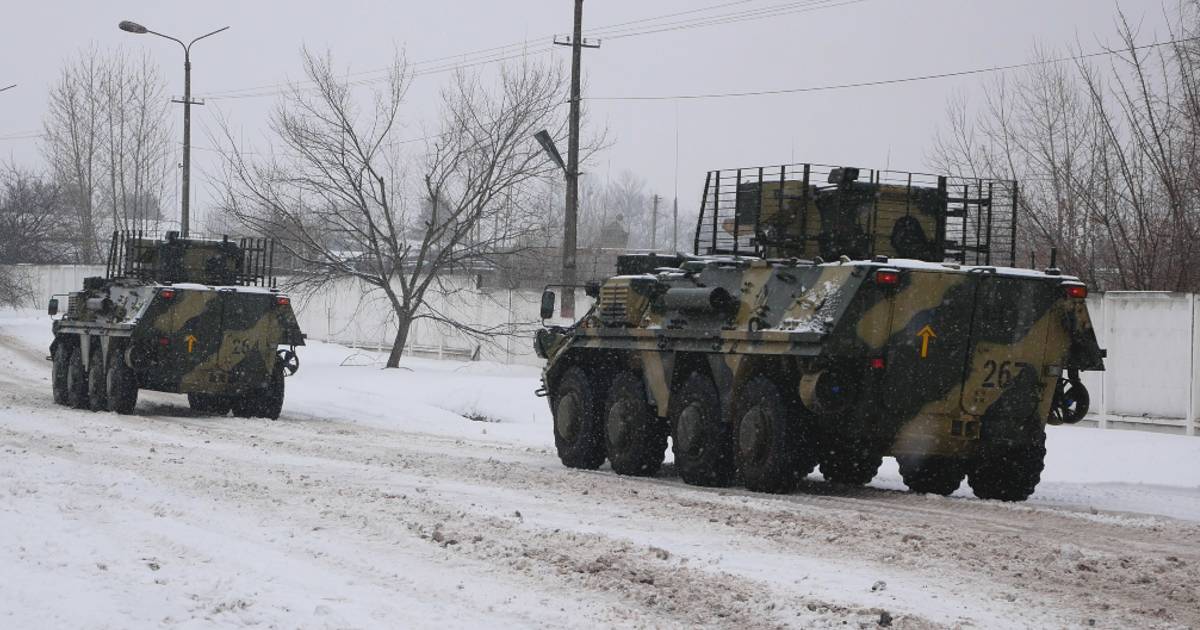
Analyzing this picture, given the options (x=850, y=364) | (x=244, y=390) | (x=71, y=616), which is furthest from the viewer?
(x=244, y=390)

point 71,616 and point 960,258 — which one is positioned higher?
point 960,258

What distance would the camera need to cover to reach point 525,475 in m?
14.2

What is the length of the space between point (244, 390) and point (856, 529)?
13221mm

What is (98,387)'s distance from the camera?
73.6 feet

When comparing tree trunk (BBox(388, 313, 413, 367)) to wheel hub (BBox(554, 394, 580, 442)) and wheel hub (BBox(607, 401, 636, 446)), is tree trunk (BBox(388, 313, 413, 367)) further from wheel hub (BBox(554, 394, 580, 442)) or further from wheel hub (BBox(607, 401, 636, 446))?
wheel hub (BBox(607, 401, 636, 446))

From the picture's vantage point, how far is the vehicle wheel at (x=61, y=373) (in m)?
23.9

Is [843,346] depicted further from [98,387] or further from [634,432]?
[98,387]

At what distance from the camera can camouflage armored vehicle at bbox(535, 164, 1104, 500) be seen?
12.7 meters

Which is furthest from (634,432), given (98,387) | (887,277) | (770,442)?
(98,387)

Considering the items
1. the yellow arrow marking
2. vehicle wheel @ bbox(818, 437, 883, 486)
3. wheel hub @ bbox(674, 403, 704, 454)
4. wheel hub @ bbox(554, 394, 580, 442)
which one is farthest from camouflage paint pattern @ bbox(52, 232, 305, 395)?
the yellow arrow marking

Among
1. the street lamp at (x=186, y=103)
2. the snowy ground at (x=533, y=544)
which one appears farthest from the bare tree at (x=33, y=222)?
the snowy ground at (x=533, y=544)

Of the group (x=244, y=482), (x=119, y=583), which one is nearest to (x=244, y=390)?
(x=244, y=482)

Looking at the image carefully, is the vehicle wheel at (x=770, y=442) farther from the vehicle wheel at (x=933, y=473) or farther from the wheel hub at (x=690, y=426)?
the vehicle wheel at (x=933, y=473)

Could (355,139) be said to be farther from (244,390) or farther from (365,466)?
(365,466)
